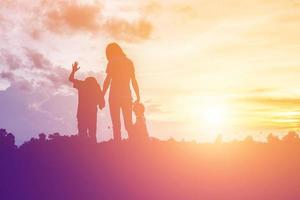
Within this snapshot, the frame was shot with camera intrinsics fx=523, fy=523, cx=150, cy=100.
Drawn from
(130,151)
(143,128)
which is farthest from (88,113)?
(130,151)

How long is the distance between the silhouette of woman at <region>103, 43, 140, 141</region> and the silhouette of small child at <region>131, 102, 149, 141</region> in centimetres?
51

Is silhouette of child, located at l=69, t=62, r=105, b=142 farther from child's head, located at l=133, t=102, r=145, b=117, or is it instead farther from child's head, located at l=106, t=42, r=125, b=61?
child's head, located at l=106, t=42, r=125, b=61

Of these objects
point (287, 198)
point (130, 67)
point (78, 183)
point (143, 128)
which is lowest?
point (287, 198)

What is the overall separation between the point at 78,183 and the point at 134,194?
215 centimetres

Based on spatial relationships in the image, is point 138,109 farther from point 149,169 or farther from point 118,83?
point 149,169

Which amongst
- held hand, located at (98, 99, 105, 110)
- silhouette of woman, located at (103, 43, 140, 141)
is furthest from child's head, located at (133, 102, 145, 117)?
held hand, located at (98, 99, 105, 110)

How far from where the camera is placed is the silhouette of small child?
68.5ft

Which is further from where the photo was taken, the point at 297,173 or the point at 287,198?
the point at 297,173

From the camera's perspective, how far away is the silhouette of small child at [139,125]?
20891 millimetres

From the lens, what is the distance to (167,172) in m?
16.4

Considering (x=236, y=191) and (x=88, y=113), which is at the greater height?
(x=88, y=113)

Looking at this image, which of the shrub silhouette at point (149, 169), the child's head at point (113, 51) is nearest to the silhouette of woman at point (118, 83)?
the child's head at point (113, 51)

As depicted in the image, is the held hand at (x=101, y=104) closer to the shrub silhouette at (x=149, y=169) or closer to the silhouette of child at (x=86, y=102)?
the silhouette of child at (x=86, y=102)

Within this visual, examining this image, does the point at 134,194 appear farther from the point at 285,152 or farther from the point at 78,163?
the point at 285,152
